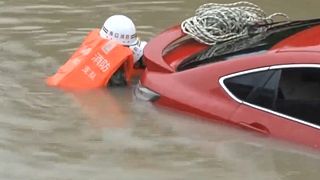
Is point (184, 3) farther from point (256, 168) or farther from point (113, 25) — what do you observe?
point (256, 168)

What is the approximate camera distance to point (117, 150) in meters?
6.82

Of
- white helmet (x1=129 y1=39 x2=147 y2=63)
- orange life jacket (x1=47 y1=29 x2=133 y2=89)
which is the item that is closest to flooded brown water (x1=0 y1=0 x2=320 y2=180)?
orange life jacket (x1=47 y1=29 x2=133 y2=89)

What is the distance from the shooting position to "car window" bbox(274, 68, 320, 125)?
6.27 m

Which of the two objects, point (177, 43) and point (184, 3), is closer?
point (177, 43)

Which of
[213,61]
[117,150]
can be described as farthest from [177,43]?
[117,150]

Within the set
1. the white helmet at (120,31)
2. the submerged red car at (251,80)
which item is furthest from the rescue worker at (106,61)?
the submerged red car at (251,80)

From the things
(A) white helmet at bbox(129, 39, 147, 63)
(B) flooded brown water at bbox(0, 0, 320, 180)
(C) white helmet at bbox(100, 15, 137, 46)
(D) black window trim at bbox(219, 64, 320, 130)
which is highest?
(D) black window trim at bbox(219, 64, 320, 130)

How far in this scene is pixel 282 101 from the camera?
21.2ft

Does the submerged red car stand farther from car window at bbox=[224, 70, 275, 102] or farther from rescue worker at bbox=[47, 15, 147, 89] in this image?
rescue worker at bbox=[47, 15, 147, 89]

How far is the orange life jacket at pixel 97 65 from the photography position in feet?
26.0

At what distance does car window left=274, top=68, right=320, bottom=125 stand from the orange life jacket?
1.89 metres

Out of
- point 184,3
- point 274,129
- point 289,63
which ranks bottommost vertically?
point 184,3

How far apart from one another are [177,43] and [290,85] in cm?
142

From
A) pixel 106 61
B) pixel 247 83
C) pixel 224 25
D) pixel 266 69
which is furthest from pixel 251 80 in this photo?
pixel 106 61
